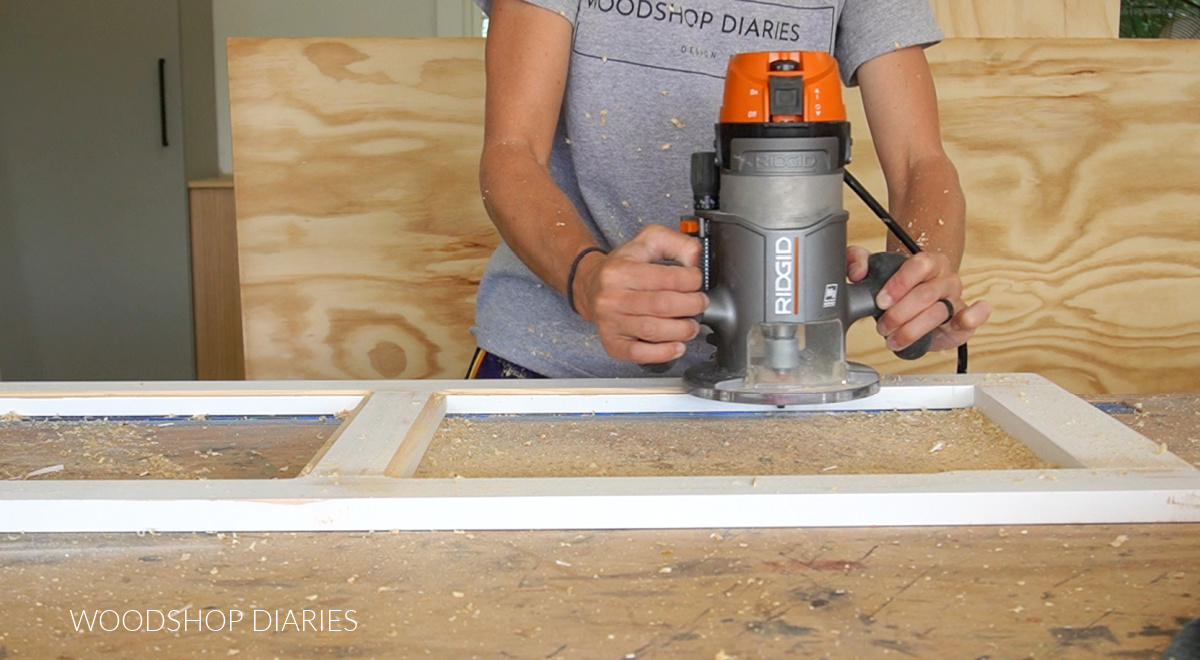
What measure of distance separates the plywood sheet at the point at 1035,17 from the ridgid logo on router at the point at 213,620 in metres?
1.91

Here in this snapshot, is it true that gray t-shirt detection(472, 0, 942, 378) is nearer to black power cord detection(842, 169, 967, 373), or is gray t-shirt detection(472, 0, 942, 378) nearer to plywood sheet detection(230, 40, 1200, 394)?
black power cord detection(842, 169, 967, 373)

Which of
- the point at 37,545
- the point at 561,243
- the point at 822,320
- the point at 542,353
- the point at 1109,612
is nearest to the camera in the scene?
the point at 1109,612

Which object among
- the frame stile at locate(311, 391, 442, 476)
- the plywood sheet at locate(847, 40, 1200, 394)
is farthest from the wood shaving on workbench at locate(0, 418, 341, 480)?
the plywood sheet at locate(847, 40, 1200, 394)

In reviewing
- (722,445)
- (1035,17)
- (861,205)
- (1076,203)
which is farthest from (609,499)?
(1035,17)

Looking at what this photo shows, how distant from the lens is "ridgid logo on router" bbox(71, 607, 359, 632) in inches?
25.4

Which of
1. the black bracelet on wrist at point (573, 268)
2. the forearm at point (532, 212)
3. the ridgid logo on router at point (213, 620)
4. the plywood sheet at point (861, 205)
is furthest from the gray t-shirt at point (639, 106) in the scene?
the ridgid logo on router at point (213, 620)

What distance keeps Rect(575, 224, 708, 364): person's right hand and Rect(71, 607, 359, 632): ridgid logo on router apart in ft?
1.50

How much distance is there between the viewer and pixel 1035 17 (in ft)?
6.97

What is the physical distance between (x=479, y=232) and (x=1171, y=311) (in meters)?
1.36

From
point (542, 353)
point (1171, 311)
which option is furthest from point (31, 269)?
point (1171, 311)

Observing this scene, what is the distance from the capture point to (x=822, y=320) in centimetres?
100

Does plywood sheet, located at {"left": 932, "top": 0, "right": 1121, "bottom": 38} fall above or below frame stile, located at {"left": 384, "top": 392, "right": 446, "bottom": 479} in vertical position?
above

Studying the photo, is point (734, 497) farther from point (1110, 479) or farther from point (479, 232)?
point (479, 232)

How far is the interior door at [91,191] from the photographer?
3.84 m
